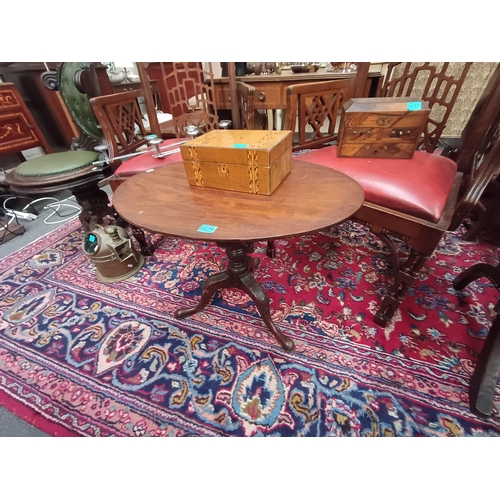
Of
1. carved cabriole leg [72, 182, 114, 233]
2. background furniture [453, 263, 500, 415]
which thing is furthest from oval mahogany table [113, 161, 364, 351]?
carved cabriole leg [72, 182, 114, 233]

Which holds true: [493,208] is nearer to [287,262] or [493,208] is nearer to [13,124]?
[287,262]

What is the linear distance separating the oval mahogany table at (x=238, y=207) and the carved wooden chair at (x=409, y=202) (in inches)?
6.8

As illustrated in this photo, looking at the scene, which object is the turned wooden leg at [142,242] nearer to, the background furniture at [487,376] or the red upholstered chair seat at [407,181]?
the red upholstered chair seat at [407,181]

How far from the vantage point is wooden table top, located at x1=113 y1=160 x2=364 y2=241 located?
657 millimetres

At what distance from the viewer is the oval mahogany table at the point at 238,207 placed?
0.66 m

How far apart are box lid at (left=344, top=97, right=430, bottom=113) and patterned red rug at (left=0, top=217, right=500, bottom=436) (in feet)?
2.58

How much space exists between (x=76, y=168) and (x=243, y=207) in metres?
1.22

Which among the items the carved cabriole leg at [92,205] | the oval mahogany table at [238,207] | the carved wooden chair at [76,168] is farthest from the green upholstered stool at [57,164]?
the oval mahogany table at [238,207]

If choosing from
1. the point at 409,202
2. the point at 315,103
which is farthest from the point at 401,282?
the point at 315,103

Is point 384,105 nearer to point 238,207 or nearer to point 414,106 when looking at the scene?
point 414,106

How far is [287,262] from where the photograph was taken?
1.49 metres

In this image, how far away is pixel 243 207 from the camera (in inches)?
29.8

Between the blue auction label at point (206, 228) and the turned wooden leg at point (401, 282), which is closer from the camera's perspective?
the blue auction label at point (206, 228)

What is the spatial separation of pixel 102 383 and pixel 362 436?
0.98 meters
